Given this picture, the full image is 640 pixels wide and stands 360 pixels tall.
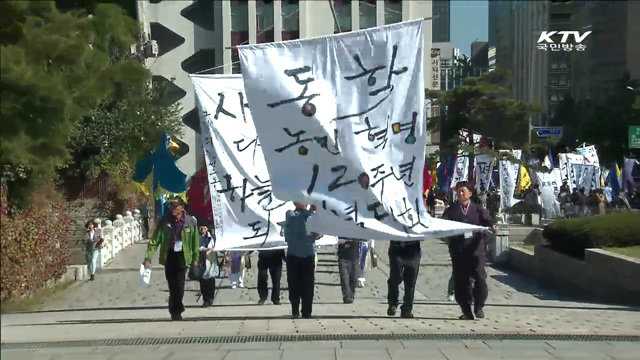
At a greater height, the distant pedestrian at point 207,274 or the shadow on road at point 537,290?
the distant pedestrian at point 207,274

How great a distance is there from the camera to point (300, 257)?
1160 centimetres

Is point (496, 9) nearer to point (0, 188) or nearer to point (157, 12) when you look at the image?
point (0, 188)

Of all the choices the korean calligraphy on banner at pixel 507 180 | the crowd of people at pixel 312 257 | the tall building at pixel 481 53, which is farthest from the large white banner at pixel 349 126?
the korean calligraphy on banner at pixel 507 180

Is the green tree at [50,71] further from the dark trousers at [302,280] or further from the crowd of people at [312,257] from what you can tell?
the dark trousers at [302,280]

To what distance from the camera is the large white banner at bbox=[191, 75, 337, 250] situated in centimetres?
1153

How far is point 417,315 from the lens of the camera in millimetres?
12039

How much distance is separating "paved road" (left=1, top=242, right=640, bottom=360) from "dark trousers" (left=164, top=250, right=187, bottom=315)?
350mm

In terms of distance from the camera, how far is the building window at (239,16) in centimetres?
6031

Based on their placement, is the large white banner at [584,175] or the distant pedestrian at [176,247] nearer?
the distant pedestrian at [176,247]

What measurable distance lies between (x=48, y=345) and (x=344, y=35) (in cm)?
462

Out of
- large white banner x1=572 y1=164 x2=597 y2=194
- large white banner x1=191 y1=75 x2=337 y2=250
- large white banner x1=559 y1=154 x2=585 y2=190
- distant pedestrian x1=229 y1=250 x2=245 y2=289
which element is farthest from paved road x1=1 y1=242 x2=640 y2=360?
large white banner x1=559 y1=154 x2=585 y2=190

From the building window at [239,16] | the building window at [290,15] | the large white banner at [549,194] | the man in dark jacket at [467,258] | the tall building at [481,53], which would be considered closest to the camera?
the man in dark jacket at [467,258]

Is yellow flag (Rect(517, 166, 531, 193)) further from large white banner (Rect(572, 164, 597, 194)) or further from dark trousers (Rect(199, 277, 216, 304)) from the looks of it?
dark trousers (Rect(199, 277, 216, 304))

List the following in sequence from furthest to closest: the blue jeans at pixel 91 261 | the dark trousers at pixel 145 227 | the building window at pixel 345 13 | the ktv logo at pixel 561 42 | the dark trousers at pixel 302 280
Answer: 1. the building window at pixel 345 13
2. the dark trousers at pixel 145 227
3. the blue jeans at pixel 91 261
4. the ktv logo at pixel 561 42
5. the dark trousers at pixel 302 280
